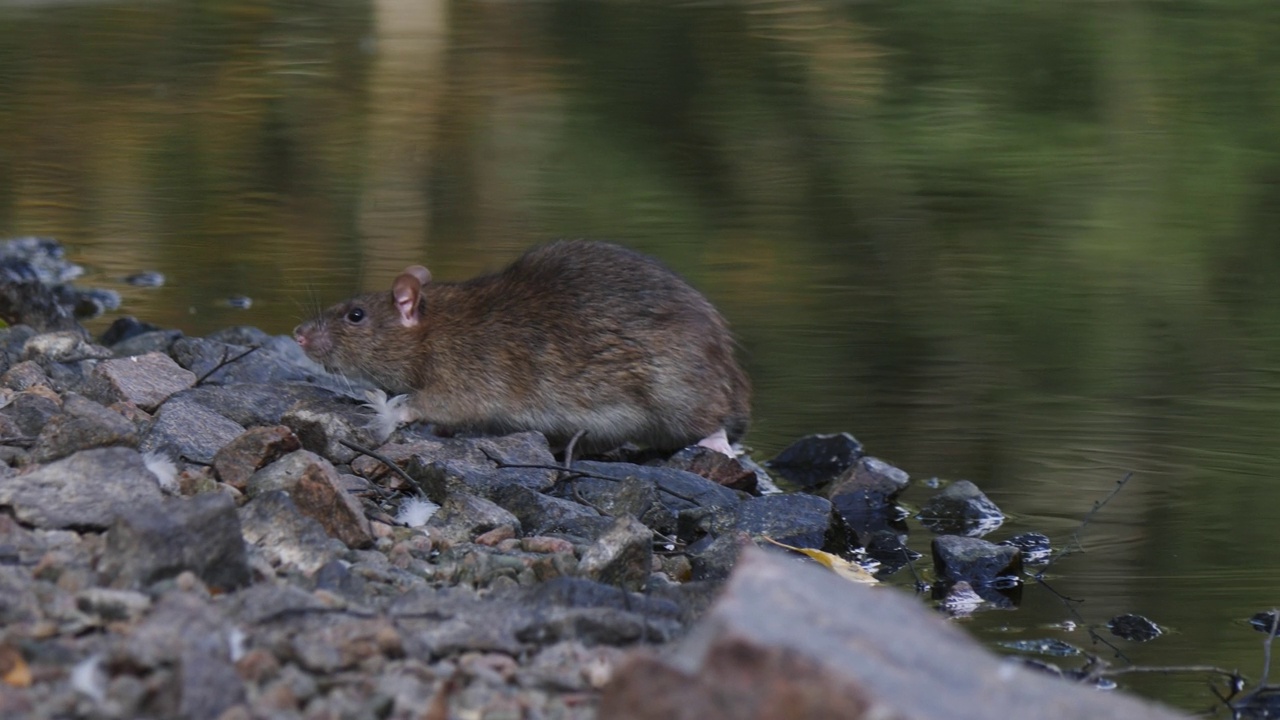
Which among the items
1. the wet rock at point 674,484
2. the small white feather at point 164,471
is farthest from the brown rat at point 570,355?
the small white feather at point 164,471

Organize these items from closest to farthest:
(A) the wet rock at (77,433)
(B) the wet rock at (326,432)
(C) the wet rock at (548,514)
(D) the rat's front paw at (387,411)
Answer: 1. (A) the wet rock at (77,433)
2. (C) the wet rock at (548,514)
3. (B) the wet rock at (326,432)
4. (D) the rat's front paw at (387,411)

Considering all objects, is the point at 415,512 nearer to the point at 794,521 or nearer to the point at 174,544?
the point at 794,521

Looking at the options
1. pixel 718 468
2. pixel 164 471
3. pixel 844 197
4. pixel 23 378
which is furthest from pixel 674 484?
pixel 844 197

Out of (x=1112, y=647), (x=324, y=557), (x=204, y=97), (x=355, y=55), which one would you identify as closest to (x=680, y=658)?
(x=324, y=557)

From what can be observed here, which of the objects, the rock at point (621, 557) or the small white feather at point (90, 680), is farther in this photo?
the rock at point (621, 557)

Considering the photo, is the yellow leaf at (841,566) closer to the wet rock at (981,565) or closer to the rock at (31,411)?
the wet rock at (981,565)

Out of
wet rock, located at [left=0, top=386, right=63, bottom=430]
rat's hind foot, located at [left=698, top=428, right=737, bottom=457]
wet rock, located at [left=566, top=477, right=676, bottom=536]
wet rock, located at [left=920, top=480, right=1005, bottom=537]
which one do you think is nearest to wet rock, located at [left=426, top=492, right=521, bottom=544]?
wet rock, located at [left=566, top=477, right=676, bottom=536]
